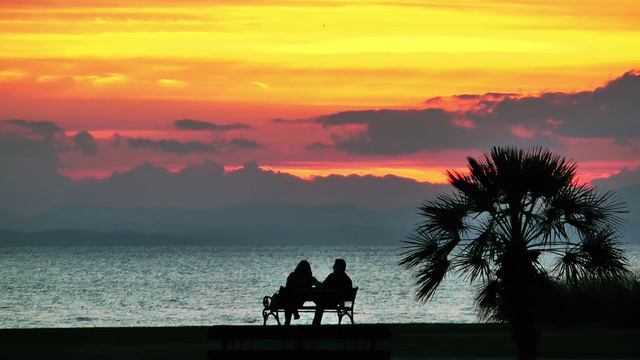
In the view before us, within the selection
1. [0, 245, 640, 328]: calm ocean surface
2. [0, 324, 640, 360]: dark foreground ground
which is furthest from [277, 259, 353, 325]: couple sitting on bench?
[0, 245, 640, 328]: calm ocean surface

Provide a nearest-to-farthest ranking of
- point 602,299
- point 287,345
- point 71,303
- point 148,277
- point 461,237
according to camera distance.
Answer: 1. point 461,237
2. point 287,345
3. point 602,299
4. point 71,303
5. point 148,277

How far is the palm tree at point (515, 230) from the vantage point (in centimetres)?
2044

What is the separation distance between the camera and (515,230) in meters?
20.6

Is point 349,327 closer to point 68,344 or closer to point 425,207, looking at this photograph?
point 425,207

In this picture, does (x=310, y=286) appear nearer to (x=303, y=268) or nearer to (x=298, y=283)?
(x=298, y=283)

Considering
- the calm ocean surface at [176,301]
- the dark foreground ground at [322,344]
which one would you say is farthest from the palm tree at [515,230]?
the calm ocean surface at [176,301]

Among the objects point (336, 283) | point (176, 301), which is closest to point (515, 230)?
point (336, 283)

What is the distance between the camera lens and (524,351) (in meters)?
19.6

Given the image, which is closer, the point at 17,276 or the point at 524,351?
the point at 524,351

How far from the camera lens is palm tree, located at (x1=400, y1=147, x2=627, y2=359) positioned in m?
20.4

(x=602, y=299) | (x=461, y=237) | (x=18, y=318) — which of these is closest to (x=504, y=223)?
(x=461, y=237)

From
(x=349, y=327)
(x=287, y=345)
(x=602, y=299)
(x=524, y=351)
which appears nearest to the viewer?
(x=349, y=327)

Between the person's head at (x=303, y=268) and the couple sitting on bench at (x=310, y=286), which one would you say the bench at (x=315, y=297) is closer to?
the couple sitting on bench at (x=310, y=286)

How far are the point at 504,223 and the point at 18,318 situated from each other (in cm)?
5009
